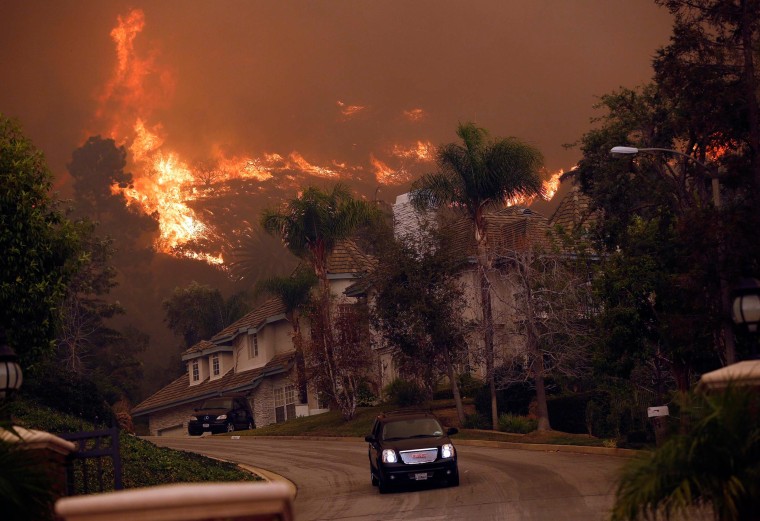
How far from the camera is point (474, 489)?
73.9ft

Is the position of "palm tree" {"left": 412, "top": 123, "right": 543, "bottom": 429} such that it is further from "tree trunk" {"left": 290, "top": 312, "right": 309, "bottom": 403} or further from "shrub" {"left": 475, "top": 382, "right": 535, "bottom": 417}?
"tree trunk" {"left": 290, "top": 312, "right": 309, "bottom": 403}

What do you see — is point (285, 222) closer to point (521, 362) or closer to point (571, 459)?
point (521, 362)

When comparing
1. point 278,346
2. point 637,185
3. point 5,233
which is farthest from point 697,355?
point 278,346

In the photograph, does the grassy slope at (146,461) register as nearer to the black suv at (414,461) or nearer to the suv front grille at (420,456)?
the black suv at (414,461)

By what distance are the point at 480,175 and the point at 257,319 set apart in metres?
29.5

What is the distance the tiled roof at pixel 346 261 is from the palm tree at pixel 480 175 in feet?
60.5

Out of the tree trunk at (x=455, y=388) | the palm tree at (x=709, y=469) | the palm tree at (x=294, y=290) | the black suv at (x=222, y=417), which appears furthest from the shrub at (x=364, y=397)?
the palm tree at (x=709, y=469)

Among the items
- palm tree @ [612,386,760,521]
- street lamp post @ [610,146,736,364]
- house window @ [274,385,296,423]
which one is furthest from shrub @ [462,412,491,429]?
palm tree @ [612,386,760,521]

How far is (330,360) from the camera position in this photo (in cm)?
4919

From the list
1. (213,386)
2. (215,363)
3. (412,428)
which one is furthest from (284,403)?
(412,428)

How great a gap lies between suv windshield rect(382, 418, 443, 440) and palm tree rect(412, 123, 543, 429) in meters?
18.0

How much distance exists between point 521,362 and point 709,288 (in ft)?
60.3

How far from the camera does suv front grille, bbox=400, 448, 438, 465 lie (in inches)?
907

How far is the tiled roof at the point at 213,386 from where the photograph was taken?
2539 inches
